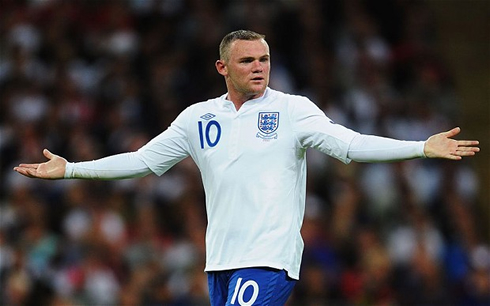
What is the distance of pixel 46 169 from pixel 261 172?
140cm

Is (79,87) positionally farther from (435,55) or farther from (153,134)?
(435,55)

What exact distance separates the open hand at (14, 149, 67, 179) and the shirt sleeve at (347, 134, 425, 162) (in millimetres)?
1866

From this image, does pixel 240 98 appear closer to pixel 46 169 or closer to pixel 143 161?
pixel 143 161

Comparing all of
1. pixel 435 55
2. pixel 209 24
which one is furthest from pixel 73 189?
pixel 435 55

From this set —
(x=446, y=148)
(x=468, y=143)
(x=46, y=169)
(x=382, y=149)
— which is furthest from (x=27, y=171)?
(x=468, y=143)

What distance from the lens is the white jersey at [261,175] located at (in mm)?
6207

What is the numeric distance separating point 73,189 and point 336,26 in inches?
182

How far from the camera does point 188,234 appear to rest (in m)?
12.6

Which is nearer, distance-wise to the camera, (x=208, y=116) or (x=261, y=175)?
(x=261, y=175)

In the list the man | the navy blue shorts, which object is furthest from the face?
the navy blue shorts

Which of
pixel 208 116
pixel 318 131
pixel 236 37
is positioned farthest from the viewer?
pixel 208 116

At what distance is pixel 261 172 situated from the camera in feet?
20.5

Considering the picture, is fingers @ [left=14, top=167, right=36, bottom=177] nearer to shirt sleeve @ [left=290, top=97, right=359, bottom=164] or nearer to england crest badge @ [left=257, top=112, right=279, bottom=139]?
england crest badge @ [left=257, top=112, right=279, bottom=139]

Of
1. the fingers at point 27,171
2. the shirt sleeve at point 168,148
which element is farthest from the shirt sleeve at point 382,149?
the fingers at point 27,171
